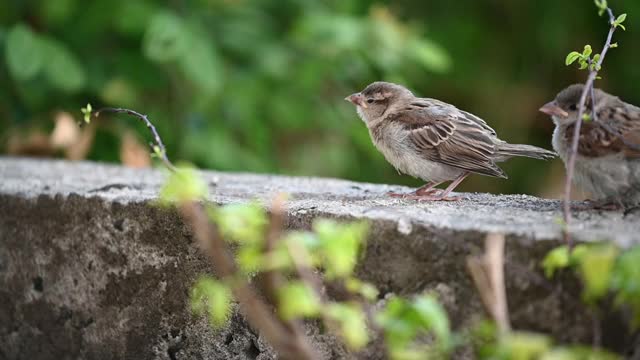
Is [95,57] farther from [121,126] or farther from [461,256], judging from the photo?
[461,256]

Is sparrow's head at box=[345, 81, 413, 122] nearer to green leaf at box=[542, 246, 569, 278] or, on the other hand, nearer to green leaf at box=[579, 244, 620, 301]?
green leaf at box=[542, 246, 569, 278]

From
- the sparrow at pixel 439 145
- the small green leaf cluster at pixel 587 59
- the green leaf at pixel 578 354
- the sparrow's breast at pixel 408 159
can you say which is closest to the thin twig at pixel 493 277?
the green leaf at pixel 578 354

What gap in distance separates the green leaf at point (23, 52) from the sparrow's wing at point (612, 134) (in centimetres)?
394

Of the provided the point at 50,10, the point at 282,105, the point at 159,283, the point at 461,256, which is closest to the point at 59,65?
the point at 50,10

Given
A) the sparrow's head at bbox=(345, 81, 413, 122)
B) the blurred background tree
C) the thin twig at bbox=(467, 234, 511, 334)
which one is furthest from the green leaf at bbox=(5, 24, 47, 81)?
the thin twig at bbox=(467, 234, 511, 334)

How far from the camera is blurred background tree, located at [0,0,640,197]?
650cm

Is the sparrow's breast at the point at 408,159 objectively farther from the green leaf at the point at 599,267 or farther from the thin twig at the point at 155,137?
the green leaf at the point at 599,267

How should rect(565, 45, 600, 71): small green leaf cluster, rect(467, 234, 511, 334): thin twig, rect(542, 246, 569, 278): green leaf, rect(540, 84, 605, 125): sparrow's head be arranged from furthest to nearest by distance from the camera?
rect(540, 84, 605, 125): sparrow's head
rect(565, 45, 600, 71): small green leaf cluster
rect(542, 246, 569, 278): green leaf
rect(467, 234, 511, 334): thin twig

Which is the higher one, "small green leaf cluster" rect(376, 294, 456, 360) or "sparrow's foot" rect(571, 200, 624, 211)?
"sparrow's foot" rect(571, 200, 624, 211)

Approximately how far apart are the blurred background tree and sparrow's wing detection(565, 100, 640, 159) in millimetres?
3403

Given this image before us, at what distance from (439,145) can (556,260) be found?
1710 millimetres

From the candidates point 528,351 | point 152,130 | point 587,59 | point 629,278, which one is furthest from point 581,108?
point 152,130

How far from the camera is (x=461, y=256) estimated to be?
8.83ft

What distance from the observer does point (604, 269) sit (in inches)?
85.2
